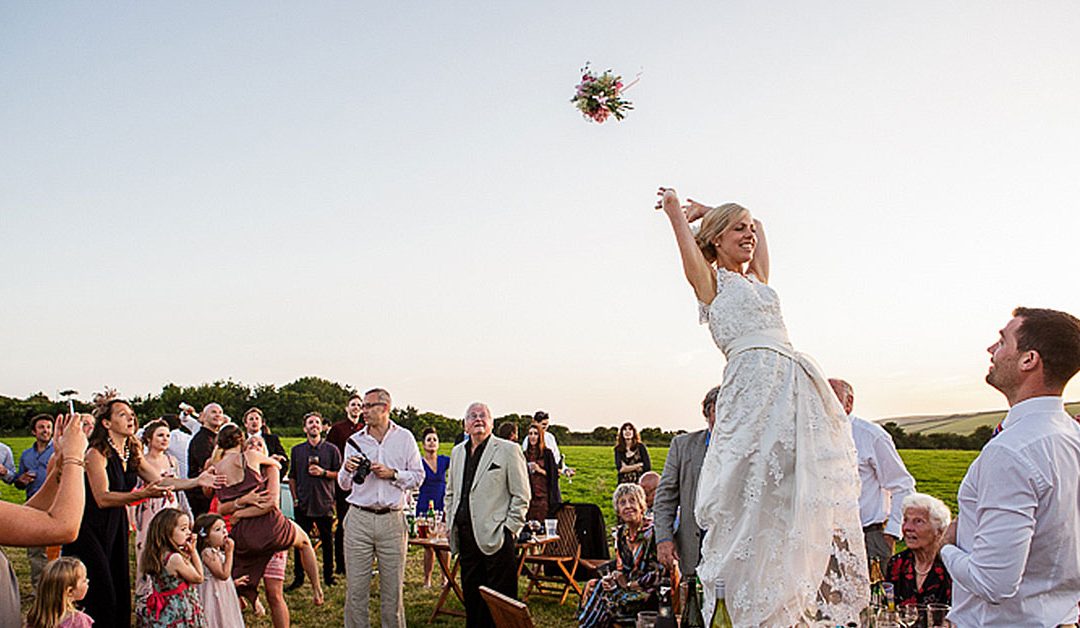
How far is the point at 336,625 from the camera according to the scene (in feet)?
30.3

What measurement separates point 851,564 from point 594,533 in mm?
7609

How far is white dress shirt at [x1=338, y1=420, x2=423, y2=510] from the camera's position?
314 inches

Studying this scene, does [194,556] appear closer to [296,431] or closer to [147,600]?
[147,600]

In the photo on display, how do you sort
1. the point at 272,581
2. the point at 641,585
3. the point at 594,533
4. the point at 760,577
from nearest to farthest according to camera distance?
the point at 760,577 < the point at 641,585 < the point at 272,581 < the point at 594,533

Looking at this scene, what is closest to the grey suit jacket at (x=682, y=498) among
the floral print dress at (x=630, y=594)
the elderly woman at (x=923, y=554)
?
the floral print dress at (x=630, y=594)

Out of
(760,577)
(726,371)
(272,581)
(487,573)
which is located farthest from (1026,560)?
(272,581)

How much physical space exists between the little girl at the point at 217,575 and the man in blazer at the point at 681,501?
3.87 metres

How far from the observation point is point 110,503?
6754mm

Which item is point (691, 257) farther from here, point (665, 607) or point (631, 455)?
point (631, 455)

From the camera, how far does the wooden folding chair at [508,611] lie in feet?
13.2

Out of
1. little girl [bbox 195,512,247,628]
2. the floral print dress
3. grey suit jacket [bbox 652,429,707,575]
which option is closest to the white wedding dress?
the floral print dress

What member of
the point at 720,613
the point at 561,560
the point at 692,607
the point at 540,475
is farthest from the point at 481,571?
the point at 720,613

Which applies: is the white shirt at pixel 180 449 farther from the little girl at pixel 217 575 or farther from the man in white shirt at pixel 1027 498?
the man in white shirt at pixel 1027 498

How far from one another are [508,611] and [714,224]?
203cm
